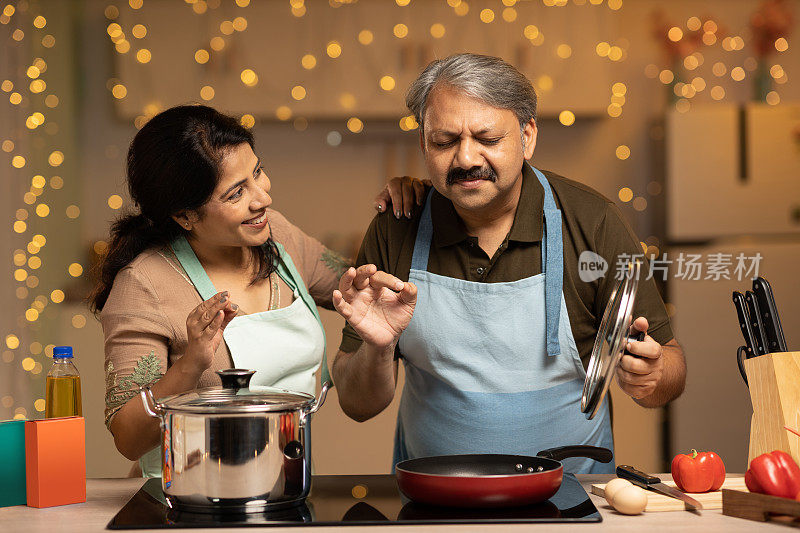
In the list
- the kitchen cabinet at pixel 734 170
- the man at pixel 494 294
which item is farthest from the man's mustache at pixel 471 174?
the kitchen cabinet at pixel 734 170

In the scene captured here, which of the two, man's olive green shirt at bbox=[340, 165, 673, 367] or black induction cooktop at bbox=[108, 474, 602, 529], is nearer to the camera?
black induction cooktop at bbox=[108, 474, 602, 529]

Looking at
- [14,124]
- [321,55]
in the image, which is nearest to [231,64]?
[321,55]

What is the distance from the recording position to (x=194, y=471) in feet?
3.49

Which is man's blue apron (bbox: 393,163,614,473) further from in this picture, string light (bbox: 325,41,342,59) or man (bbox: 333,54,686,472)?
string light (bbox: 325,41,342,59)

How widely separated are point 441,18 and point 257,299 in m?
1.95

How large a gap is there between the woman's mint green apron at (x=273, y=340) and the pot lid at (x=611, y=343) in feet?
2.20

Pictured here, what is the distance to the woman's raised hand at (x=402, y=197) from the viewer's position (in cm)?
171

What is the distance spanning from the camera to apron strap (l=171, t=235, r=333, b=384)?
5.06ft

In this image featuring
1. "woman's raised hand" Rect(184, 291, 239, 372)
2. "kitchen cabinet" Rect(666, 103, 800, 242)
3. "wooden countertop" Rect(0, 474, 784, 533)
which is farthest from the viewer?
"kitchen cabinet" Rect(666, 103, 800, 242)

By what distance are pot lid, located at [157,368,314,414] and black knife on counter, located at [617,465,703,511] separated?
1.62ft

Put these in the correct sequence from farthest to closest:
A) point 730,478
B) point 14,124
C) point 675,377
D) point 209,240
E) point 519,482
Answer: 1. point 14,124
2. point 209,240
3. point 675,377
4. point 730,478
5. point 519,482

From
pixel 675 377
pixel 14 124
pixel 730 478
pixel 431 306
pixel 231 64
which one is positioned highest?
pixel 231 64

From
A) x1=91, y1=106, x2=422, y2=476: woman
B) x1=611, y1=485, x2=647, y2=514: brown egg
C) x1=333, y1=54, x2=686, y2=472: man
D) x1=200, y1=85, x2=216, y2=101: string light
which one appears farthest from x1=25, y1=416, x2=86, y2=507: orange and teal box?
x1=200, y1=85, x2=216, y2=101: string light

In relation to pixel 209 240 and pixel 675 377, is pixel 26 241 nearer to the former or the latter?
pixel 209 240
